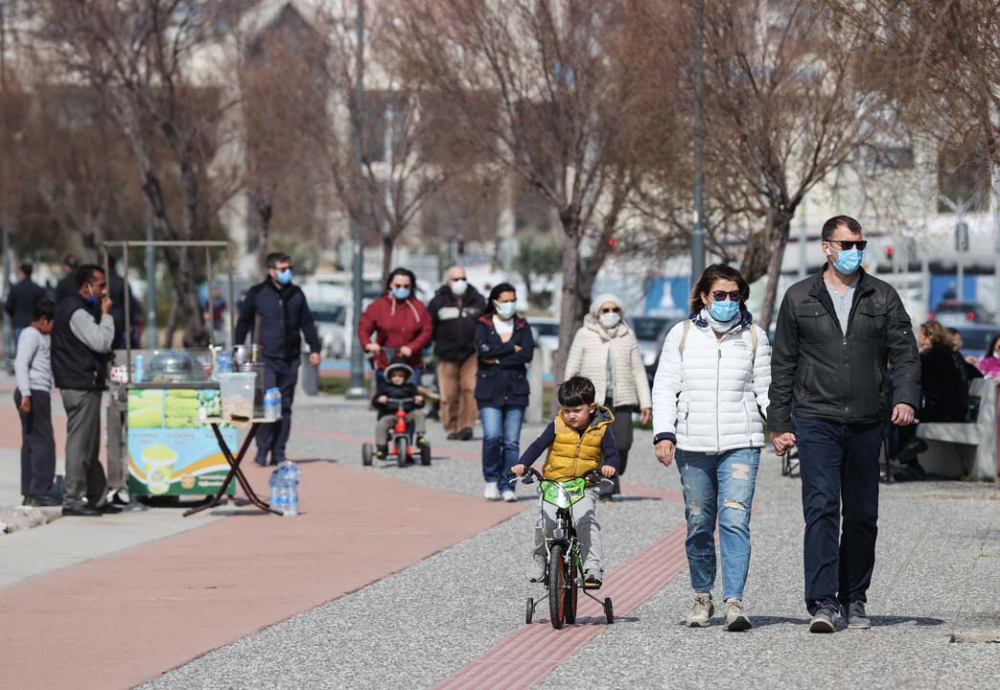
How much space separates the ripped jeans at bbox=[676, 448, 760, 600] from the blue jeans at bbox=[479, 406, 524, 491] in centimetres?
610

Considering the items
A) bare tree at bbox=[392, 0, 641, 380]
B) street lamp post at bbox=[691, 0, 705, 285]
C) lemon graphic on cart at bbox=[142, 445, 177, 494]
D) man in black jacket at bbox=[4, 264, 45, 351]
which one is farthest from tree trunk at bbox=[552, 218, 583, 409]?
lemon graphic on cart at bbox=[142, 445, 177, 494]

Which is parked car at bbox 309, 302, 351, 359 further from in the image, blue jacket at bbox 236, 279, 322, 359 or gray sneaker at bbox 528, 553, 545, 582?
gray sneaker at bbox 528, 553, 545, 582

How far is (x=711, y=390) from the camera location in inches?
352

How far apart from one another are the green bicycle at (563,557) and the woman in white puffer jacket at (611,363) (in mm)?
5119

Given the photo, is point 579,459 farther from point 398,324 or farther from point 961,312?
point 961,312

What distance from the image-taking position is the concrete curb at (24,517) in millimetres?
13156

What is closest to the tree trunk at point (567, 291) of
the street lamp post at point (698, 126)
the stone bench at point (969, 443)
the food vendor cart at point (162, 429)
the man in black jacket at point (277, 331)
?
the street lamp post at point (698, 126)

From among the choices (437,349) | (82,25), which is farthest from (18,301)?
(437,349)

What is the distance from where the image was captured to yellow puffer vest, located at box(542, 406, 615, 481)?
9.41 meters

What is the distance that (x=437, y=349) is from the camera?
21.5 metres

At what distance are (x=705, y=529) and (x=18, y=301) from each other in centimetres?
2171

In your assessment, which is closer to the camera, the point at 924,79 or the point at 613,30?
the point at 924,79

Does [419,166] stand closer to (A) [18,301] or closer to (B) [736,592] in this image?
(A) [18,301]

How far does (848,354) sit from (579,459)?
1477 millimetres
